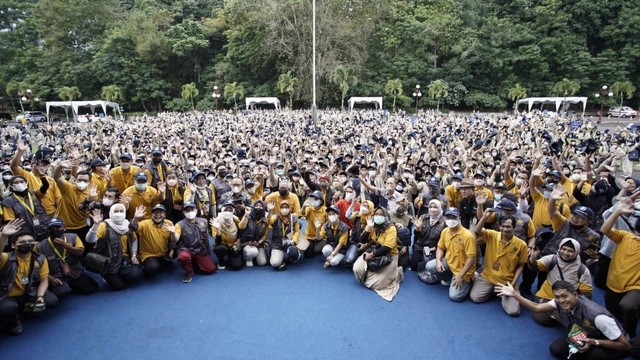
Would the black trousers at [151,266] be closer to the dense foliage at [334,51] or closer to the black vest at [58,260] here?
the black vest at [58,260]

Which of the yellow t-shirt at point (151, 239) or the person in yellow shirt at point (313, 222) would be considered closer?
the yellow t-shirt at point (151, 239)

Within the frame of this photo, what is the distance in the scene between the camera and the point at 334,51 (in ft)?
120

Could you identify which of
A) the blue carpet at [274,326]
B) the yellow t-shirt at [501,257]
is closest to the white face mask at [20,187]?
Result: the blue carpet at [274,326]

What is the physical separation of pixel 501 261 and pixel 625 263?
1.27 meters

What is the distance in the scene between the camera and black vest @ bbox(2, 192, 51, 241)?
4992 millimetres

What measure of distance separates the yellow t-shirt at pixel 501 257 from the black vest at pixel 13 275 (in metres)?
5.81

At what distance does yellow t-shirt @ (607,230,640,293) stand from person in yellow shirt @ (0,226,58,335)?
672 centimetres

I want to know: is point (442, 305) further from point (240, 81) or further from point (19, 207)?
point (240, 81)

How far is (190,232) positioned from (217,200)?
5.25 ft

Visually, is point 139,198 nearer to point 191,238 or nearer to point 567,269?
point 191,238

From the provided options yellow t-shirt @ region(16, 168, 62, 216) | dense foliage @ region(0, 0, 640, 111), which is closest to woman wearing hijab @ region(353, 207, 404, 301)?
yellow t-shirt @ region(16, 168, 62, 216)

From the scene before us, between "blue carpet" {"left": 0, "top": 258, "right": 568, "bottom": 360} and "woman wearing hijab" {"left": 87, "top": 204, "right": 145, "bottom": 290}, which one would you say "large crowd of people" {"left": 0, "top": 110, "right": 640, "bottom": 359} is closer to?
"woman wearing hijab" {"left": 87, "top": 204, "right": 145, "bottom": 290}

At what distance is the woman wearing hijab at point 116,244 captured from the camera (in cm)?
512

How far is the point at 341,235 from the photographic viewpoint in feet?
20.0
